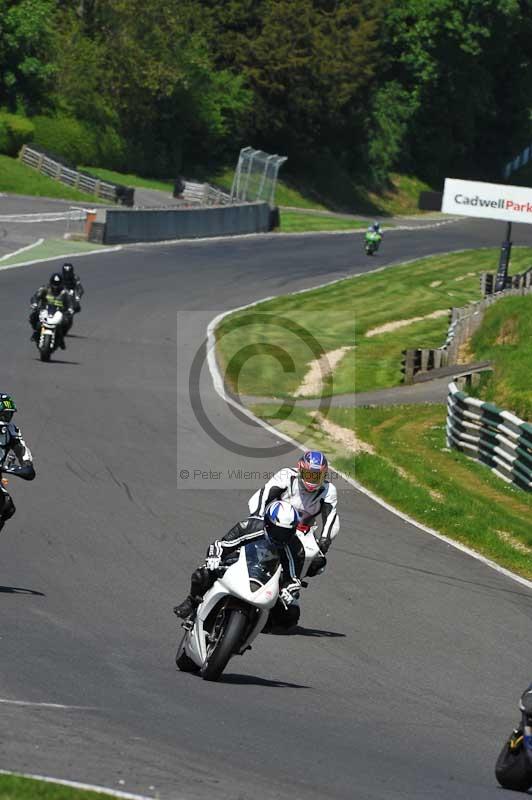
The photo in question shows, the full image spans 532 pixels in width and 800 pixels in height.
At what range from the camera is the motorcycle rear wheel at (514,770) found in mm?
8320

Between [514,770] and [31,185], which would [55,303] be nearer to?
[514,770]

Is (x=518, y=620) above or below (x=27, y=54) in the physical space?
below

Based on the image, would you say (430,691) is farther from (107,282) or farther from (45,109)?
(45,109)

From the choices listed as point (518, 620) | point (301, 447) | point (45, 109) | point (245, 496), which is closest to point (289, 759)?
point (518, 620)

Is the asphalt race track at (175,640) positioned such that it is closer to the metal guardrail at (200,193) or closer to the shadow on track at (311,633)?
the shadow on track at (311,633)

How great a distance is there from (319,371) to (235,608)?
24.6m

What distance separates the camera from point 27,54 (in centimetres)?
7431

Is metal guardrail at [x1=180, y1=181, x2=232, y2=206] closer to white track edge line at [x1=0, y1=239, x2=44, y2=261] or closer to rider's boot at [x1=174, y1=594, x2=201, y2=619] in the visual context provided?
white track edge line at [x1=0, y1=239, x2=44, y2=261]

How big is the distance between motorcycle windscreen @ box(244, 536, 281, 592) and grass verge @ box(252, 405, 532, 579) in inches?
273

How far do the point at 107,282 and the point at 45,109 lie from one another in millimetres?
32268

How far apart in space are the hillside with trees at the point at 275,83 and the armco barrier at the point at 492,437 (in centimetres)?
4549

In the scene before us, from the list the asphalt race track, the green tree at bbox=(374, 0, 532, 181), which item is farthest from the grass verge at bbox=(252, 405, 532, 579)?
the green tree at bbox=(374, 0, 532, 181)

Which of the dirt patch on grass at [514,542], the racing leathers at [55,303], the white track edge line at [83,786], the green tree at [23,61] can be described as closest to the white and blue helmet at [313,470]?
the white track edge line at [83,786]

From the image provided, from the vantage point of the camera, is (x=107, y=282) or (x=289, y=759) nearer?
(x=289, y=759)
